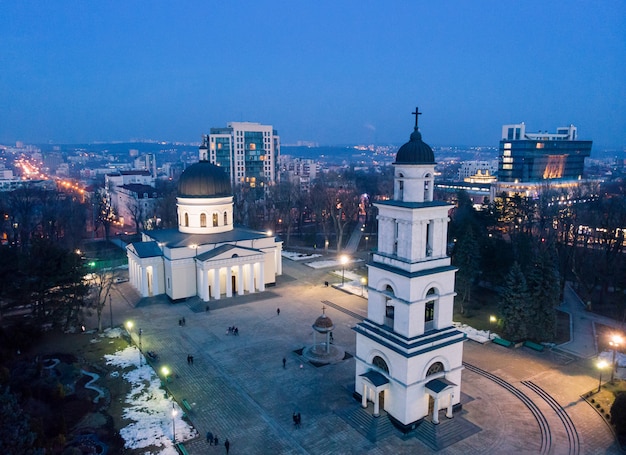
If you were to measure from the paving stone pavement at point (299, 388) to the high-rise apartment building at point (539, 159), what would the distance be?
260 ft

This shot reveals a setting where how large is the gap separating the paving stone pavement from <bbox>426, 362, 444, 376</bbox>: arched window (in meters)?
3.04

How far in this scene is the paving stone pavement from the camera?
2061cm

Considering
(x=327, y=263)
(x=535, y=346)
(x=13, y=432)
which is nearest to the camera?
(x=13, y=432)

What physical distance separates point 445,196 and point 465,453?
2815 inches

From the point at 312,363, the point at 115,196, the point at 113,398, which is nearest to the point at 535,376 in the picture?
the point at 312,363

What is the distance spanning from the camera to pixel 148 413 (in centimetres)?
2309

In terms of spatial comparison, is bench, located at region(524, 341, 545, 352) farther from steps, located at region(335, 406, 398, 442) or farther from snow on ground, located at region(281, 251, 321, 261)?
snow on ground, located at region(281, 251, 321, 261)

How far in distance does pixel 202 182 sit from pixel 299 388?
25922mm

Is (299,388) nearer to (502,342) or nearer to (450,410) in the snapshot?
(450,410)

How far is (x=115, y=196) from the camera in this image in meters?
100

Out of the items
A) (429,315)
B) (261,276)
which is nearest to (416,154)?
(429,315)

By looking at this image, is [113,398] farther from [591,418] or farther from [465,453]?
[591,418]

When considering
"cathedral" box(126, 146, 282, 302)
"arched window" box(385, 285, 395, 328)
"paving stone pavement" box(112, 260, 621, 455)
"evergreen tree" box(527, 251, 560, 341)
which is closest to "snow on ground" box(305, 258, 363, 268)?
"cathedral" box(126, 146, 282, 302)

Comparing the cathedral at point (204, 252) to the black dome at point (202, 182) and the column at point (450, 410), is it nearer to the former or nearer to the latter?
the black dome at point (202, 182)
